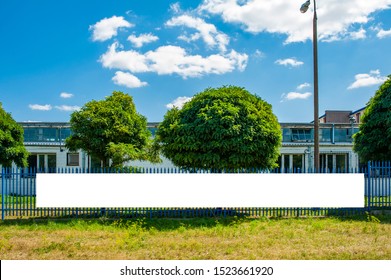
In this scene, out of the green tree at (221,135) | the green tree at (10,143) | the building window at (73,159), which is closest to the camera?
the green tree at (221,135)

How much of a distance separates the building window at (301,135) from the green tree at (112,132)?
14.8 meters

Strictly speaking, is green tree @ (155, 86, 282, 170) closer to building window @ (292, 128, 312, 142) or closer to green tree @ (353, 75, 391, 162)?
green tree @ (353, 75, 391, 162)

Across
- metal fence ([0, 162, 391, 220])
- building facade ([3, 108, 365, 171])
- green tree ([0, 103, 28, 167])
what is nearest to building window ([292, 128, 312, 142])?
building facade ([3, 108, 365, 171])

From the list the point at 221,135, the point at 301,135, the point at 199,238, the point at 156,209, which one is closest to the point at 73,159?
the point at 156,209

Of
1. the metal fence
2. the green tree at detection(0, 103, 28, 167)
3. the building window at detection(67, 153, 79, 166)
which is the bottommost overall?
the metal fence

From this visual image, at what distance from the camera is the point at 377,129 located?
45.2 feet

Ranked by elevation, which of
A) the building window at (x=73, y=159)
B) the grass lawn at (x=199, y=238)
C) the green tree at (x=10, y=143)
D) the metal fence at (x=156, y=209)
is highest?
the green tree at (x=10, y=143)

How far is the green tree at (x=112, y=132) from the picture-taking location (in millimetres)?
13422

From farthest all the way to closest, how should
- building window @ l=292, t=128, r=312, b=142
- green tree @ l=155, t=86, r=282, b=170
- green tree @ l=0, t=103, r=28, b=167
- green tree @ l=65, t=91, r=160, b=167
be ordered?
1. building window @ l=292, t=128, r=312, b=142
2. green tree @ l=0, t=103, r=28, b=167
3. green tree @ l=65, t=91, r=160, b=167
4. green tree @ l=155, t=86, r=282, b=170

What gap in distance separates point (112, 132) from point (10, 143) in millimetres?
5943

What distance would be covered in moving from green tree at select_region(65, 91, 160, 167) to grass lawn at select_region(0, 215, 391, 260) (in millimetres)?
2852

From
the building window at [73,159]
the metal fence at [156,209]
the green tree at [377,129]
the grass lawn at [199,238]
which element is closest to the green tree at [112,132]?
the metal fence at [156,209]

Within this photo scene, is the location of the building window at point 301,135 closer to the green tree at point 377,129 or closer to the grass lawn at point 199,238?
the green tree at point 377,129

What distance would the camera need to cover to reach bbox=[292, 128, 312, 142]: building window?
26062 mm
